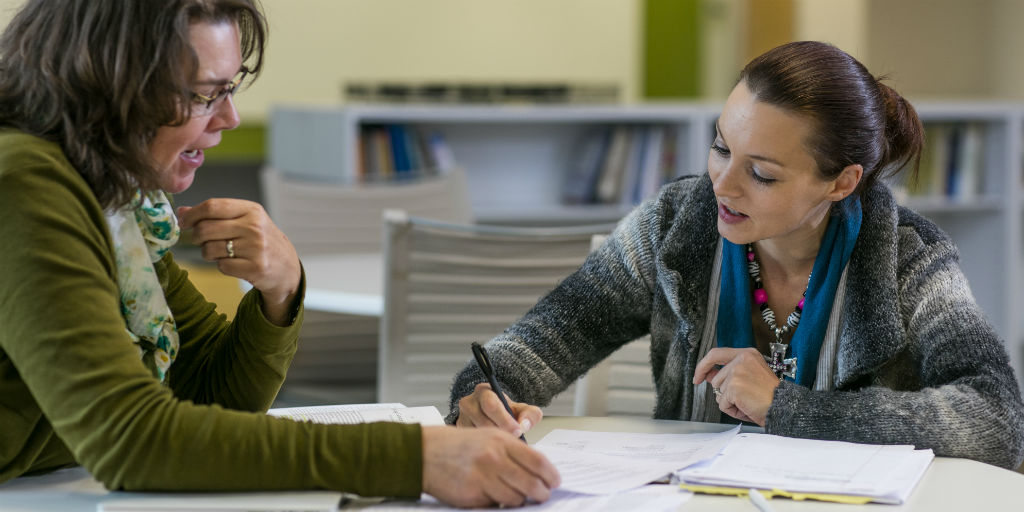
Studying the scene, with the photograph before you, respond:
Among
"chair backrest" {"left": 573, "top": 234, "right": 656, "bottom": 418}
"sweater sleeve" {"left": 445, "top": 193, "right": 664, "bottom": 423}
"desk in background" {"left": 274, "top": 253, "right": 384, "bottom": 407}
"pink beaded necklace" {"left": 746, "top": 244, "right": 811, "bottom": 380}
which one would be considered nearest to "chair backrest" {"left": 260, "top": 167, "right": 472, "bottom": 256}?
"desk in background" {"left": 274, "top": 253, "right": 384, "bottom": 407}

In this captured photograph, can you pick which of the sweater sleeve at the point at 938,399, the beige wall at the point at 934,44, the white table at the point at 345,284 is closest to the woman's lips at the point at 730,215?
the sweater sleeve at the point at 938,399

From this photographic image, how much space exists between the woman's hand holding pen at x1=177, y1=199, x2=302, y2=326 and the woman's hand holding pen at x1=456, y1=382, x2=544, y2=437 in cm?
28

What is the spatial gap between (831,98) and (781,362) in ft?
1.19

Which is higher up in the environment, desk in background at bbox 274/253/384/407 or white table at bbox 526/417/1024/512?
A: white table at bbox 526/417/1024/512

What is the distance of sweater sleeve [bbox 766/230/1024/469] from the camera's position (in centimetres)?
131

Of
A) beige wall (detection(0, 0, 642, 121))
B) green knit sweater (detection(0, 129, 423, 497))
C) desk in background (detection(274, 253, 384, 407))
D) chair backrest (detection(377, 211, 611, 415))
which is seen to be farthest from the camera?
beige wall (detection(0, 0, 642, 121))

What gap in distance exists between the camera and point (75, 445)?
3.21ft

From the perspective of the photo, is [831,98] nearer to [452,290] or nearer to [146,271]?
[146,271]

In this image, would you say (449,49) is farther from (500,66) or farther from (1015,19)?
(1015,19)

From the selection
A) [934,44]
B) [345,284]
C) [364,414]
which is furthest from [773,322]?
[934,44]

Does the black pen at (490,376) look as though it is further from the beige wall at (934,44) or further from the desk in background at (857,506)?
the beige wall at (934,44)

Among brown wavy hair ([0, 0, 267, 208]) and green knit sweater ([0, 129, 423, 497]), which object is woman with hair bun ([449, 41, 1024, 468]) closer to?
green knit sweater ([0, 129, 423, 497])

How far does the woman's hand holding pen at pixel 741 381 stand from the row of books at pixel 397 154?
2.91m

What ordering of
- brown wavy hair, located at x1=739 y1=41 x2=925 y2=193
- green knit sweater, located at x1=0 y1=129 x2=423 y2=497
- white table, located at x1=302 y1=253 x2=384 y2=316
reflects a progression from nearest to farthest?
1. green knit sweater, located at x1=0 y1=129 x2=423 y2=497
2. brown wavy hair, located at x1=739 y1=41 x2=925 y2=193
3. white table, located at x1=302 y1=253 x2=384 y2=316
